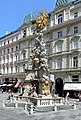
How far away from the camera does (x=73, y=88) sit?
45.3 meters

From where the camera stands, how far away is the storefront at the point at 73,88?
44594 mm

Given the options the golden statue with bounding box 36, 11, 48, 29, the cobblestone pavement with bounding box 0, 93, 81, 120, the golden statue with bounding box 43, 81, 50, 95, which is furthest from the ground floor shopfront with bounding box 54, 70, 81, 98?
the cobblestone pavement with bounding box 0, 93, 81, 120

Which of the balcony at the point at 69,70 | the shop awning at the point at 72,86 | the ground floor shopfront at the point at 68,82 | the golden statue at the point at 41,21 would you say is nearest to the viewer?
the golden statue at the point at 41,21

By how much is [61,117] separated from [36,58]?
10301 mm

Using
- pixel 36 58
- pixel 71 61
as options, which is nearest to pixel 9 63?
pixel 71 61

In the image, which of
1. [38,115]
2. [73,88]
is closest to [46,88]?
[38,115]

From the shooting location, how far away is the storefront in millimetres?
44594

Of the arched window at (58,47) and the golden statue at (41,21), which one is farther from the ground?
the golden statue at (41,21)

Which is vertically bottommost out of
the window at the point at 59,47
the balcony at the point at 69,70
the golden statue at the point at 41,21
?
the balcony at the point at 69,70

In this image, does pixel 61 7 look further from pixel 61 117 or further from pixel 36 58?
pixel 61 117

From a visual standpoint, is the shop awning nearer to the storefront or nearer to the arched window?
the storefront

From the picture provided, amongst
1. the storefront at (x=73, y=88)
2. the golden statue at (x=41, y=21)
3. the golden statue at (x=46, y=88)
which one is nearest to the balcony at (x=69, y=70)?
the storefront at (x=73, y=88)

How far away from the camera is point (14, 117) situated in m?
22.6

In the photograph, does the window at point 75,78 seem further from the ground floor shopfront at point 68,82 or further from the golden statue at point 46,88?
the golden statue at point 46,88
